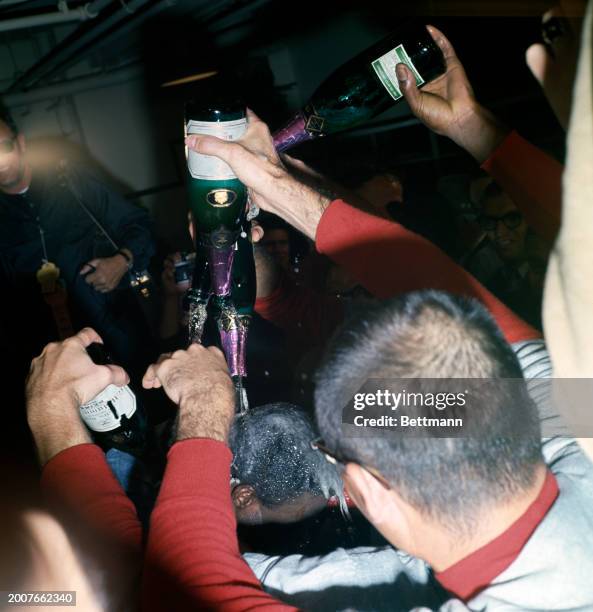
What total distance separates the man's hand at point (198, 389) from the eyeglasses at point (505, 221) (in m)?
1.95

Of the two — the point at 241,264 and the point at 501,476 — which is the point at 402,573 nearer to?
the point at 501,476

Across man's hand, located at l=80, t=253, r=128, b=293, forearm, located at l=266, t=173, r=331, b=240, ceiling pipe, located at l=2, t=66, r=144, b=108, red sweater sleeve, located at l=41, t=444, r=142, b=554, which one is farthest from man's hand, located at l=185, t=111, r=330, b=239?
ceiling pipe, located at l=2, t=66, r=144, b=108

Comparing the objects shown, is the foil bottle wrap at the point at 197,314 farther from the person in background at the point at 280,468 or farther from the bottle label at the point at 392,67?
the bottle label at the point at 392,67

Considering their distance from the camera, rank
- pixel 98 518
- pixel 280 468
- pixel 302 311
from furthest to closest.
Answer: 1. pixel 302 311
2. pixel 280 468
3. pixel 98 518

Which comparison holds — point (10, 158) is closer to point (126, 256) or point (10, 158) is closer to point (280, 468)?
point (126, 256)

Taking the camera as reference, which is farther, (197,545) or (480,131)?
(480,131)

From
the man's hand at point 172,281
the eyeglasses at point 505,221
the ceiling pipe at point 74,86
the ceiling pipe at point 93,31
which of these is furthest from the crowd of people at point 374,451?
the ceiling pipe at point 74,86

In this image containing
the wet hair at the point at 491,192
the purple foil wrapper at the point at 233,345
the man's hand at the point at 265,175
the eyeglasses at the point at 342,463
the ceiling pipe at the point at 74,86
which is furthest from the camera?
the ceiling pipe at the point at 74,86

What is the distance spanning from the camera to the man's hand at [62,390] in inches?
41.0

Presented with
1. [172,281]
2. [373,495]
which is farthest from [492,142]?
[172,281]

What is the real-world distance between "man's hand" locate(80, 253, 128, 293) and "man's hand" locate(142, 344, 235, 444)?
1303 millimetres

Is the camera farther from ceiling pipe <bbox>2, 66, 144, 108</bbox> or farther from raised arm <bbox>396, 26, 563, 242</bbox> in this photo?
ceiling pipe <bbox>2, 66, 144, 108</bbox>

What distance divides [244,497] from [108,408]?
49 cm

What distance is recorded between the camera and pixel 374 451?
75 centimetres
